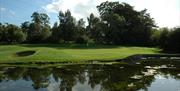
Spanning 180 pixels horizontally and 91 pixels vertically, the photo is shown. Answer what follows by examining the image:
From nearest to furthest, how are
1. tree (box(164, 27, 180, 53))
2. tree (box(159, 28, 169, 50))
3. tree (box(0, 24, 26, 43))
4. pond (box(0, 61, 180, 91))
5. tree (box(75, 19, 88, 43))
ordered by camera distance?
pond (box(0, 61, 180, 91))
tree (box(164, 27, 180, 53))
tree (box(159, 28, 169, 50))
tree (box(0, 24, 26, 43))
tree (box(75, 19, 88, 43))

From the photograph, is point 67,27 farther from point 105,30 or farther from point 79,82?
point 79,82

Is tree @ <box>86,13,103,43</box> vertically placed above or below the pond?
above

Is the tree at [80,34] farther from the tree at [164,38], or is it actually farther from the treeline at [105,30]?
the tree at [164,38]

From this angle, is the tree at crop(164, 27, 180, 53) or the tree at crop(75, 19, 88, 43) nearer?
the tree at crop(164, 27, 180, 53)

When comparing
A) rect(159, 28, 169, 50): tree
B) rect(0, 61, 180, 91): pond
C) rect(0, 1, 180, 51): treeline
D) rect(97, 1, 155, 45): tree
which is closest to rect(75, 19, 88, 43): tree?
rect(0, 1, 180, 51): treeline

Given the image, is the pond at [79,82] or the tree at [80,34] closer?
the pond at [79,82]

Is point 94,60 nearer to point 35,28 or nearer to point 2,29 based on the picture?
point 2,29

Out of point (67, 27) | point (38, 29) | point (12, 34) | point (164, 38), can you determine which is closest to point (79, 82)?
point (164, 38)

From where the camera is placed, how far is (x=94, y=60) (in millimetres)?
41000

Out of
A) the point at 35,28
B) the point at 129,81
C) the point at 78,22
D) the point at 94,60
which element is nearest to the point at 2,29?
the point at 35,28

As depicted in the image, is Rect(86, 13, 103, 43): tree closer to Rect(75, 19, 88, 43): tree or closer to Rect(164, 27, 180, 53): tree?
Rect(75, 19, 88, 43): tree

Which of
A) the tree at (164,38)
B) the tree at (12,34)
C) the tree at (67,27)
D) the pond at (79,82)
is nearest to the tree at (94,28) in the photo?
the tree at (67,27)

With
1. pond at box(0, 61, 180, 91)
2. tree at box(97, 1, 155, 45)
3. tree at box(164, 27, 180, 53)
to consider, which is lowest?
pond at box(0, 61, 180, 91)

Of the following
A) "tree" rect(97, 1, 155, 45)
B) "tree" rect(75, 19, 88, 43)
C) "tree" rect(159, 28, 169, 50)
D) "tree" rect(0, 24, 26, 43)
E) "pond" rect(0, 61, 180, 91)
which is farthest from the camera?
"tree" rect(75, 19, 88, 43)
